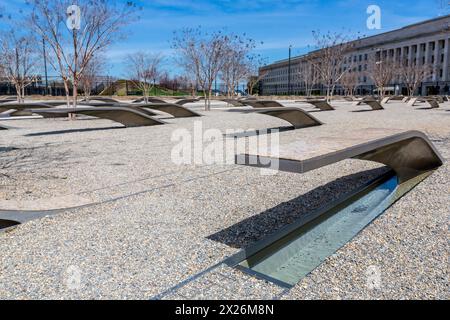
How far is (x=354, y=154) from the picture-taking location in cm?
329

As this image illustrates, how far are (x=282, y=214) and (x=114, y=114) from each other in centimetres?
878

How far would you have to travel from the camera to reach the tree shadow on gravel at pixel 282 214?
324cm

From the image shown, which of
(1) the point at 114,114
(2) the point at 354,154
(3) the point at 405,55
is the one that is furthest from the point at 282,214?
(3) the point at 405,55

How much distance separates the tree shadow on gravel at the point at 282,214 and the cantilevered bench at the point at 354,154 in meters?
0.50

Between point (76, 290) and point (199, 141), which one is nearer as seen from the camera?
point (76, 290)

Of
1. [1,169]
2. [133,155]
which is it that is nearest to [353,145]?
[133,155]

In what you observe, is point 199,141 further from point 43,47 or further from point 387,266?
point 43,47

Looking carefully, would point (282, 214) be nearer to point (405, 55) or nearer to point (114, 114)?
point (114, 114)

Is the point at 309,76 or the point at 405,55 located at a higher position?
the point at 405,55

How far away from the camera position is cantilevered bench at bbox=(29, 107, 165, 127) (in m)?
9.64

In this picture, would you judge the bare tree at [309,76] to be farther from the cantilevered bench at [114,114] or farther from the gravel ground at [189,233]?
the gravel ground at [189,233]

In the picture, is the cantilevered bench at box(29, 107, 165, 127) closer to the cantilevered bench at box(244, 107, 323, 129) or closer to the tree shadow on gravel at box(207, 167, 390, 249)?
the cantilevered bench at box(244, 107, 323, 129)

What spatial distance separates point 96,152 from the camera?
7.45m
